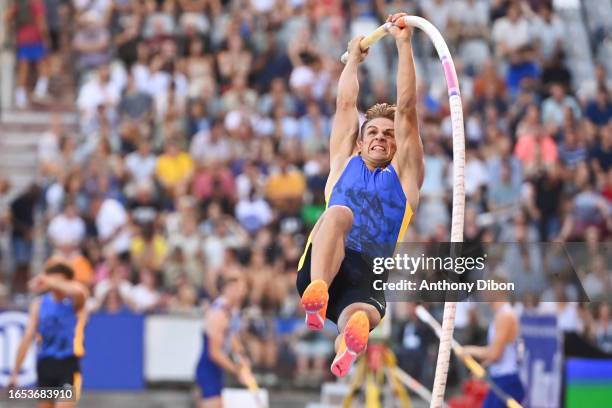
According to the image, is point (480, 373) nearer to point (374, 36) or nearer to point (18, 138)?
point (374, 36)

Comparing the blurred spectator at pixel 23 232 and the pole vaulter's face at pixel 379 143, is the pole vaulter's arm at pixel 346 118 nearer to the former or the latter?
the pole vaulter's face at pixel 379 143

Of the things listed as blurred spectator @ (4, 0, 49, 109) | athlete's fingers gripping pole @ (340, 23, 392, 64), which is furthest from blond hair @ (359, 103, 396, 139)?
blurred spectator @ (4, 0, 49, 109)

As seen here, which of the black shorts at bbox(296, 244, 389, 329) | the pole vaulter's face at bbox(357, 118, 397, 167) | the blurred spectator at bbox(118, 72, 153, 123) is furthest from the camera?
the blurred spectator at bbox(118, 72, 153, 123)

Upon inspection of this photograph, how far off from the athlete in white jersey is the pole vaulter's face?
4758 millimetres

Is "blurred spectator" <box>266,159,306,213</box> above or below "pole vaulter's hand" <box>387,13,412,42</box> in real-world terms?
below

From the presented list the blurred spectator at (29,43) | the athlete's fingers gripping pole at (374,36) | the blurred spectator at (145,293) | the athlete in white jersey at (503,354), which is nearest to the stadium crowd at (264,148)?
the blurred spectator at (145,293)

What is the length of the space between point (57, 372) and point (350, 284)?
16.9 ft

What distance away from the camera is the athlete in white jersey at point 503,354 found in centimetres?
1551

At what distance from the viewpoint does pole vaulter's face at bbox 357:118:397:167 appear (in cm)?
1132

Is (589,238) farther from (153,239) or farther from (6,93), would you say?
(6,93)

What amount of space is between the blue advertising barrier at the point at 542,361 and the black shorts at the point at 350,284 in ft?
22.4

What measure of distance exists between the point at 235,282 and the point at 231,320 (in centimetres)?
90

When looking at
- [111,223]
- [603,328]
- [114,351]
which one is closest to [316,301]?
[114,351]

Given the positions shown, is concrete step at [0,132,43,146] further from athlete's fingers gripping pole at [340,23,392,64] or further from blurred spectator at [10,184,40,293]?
athlete's fingers gripping pole at [340,23,392,64]
